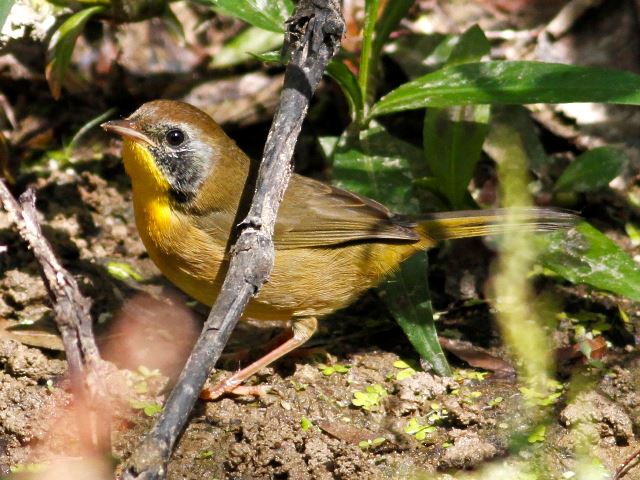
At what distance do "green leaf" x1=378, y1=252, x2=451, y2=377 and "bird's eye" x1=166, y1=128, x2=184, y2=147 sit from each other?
1.19m

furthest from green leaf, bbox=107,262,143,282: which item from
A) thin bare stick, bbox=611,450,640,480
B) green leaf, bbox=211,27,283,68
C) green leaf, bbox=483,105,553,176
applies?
thin bare stick, bbox=611,450,640,480

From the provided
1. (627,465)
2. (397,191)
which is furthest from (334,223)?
(627,465)

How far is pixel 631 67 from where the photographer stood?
18.7ft

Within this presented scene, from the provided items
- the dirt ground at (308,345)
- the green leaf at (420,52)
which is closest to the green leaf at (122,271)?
the dirt ground at (308,345)

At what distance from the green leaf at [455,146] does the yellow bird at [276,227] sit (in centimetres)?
37

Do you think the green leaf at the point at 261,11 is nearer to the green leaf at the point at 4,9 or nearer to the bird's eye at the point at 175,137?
the bird's eye at the point at 175,137

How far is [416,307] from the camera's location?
4430 mm

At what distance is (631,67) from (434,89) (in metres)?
1.81

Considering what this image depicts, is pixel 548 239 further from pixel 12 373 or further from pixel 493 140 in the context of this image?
pixel 12 373

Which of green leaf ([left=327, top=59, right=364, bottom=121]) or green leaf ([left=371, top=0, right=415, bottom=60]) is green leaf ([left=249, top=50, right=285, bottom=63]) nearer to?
green leaf ([left=327, top=59, right=364, bottom=121])

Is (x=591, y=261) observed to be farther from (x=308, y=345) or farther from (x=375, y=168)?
(x=308, y=345)

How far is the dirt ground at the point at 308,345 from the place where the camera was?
12.6 ft

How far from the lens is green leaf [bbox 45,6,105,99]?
195 inches

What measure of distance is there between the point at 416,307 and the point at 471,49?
1.48 metres
